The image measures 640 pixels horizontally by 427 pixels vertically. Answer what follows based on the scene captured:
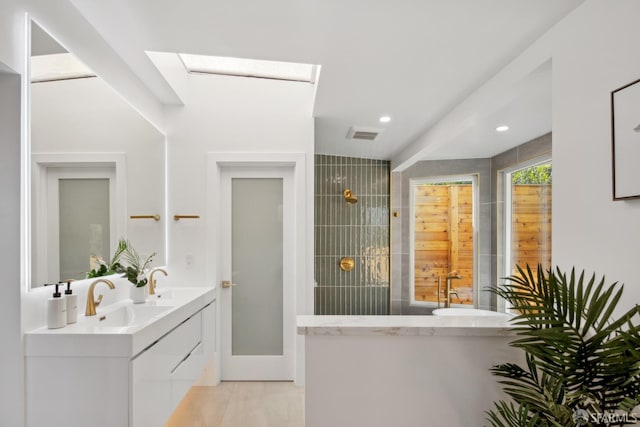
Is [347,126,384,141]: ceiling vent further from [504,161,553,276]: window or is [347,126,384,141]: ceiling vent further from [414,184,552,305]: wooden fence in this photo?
[504,161,553,276]: window

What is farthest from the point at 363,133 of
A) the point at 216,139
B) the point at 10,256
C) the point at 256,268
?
the point at 10,256

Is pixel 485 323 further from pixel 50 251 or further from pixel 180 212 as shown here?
pixel 180 212

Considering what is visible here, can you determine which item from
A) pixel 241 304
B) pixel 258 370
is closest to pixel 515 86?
pixel 241 304

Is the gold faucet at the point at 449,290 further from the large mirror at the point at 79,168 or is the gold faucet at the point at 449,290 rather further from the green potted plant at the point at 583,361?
A: the large mirror at the point at 79,168

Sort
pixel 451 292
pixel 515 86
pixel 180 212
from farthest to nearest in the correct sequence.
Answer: pixel 451 292 → pixel 180 212 → pixel 515 86

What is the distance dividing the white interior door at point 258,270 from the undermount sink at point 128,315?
1020mm

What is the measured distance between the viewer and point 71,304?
72.9 inches

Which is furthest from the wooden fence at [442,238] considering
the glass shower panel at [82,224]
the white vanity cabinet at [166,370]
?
the glass shower panel at [82,224]

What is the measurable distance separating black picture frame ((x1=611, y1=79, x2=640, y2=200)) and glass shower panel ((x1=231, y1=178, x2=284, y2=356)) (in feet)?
8.63

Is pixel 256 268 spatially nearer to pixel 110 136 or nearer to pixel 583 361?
pixel 110 136

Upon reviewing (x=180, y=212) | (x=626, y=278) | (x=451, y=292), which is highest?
(x=180, y=212)

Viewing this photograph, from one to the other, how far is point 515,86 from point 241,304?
2.79 m

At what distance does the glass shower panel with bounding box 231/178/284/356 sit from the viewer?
11.5 ft

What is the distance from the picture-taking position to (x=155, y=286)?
118 inches
